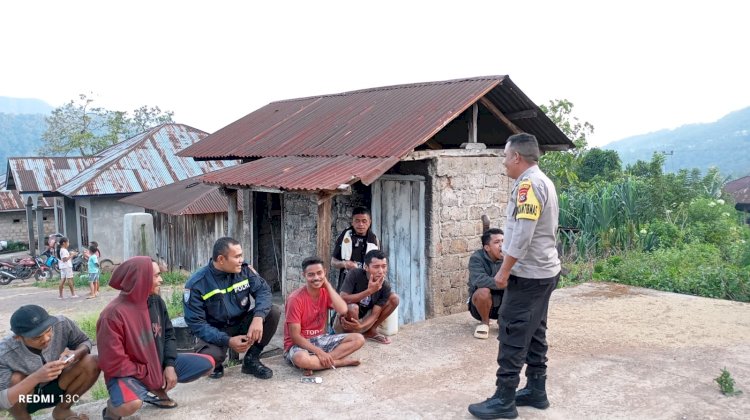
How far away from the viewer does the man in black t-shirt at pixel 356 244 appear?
6273mm

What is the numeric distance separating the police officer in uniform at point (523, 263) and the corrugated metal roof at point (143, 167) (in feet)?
45.6

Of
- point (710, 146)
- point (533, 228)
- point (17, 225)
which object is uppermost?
point (710, 146)

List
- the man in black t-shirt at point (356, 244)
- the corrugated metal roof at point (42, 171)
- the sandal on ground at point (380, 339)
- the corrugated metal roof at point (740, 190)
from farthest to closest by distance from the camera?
the corrugated metal roof at point (740, 190)
the corrugated metal roof at point (42, 171)
the man in black t-shirt at point (356, 244)
the sandal on ground at point (380, 339)

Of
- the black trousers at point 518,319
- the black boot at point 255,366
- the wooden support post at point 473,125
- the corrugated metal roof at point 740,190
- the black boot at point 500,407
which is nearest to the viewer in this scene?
the black trousers at point 518,319

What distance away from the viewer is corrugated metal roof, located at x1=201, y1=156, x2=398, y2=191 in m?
6.07

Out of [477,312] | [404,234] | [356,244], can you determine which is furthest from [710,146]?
[356,244]

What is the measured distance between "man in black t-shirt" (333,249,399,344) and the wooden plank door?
1.46 meters

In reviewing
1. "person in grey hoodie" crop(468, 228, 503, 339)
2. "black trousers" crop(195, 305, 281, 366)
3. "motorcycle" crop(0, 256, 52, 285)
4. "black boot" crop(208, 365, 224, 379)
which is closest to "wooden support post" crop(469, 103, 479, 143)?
"person in grey hoodie" crop(468, 228, 503, 339)

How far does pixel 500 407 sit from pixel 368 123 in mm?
4929

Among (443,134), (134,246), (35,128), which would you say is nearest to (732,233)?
(443,134)

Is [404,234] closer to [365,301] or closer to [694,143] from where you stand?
[365,301]

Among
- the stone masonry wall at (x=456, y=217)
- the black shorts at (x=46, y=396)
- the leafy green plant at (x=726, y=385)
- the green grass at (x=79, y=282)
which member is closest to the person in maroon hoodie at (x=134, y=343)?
the black shorts at (x=46, y=396)

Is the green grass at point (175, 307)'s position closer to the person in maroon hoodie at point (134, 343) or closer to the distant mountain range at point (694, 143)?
the person in maroon hoodie at point (134, 343)

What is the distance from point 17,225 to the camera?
81.1ft
